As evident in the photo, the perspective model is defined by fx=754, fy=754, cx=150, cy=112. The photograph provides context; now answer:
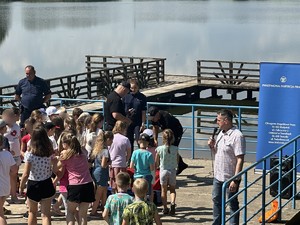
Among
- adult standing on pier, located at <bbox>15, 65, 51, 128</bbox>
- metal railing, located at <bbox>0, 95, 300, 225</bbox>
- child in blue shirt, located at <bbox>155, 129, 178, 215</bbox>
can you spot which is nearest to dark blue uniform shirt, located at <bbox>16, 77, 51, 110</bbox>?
adult standing on pier, located at <bbox>15, 65, 51, 128</bbox>

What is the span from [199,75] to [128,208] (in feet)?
87.9

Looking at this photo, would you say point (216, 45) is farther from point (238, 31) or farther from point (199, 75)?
point (199, 75)

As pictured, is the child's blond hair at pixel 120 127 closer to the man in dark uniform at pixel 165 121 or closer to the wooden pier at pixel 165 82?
the man in dark uniform at pixel 165 121

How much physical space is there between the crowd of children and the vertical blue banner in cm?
205

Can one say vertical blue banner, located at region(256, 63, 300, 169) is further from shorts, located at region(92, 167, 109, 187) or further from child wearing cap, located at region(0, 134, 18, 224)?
child wearing cap, located at region(0, 134, 18, 224)

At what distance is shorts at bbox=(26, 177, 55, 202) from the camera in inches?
338

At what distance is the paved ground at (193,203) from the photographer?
9.94 meters

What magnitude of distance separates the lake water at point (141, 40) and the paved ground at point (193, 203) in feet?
96.0

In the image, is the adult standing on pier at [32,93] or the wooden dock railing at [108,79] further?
the wooden dock railing at [108,79]

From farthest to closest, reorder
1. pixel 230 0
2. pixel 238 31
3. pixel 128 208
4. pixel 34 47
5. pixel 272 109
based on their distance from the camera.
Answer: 1. pixel 230 0
2. pixel 238 31
3. pixel 34 47
4. pixel 272 109
5. pixel 128 208

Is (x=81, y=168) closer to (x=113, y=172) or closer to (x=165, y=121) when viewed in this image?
(x=113, y=172)

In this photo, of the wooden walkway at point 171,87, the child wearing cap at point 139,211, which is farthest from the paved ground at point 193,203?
the wooden walkway at point 171,87

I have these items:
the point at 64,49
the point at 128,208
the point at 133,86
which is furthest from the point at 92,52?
the point at 128,208

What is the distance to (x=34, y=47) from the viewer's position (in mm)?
61906
